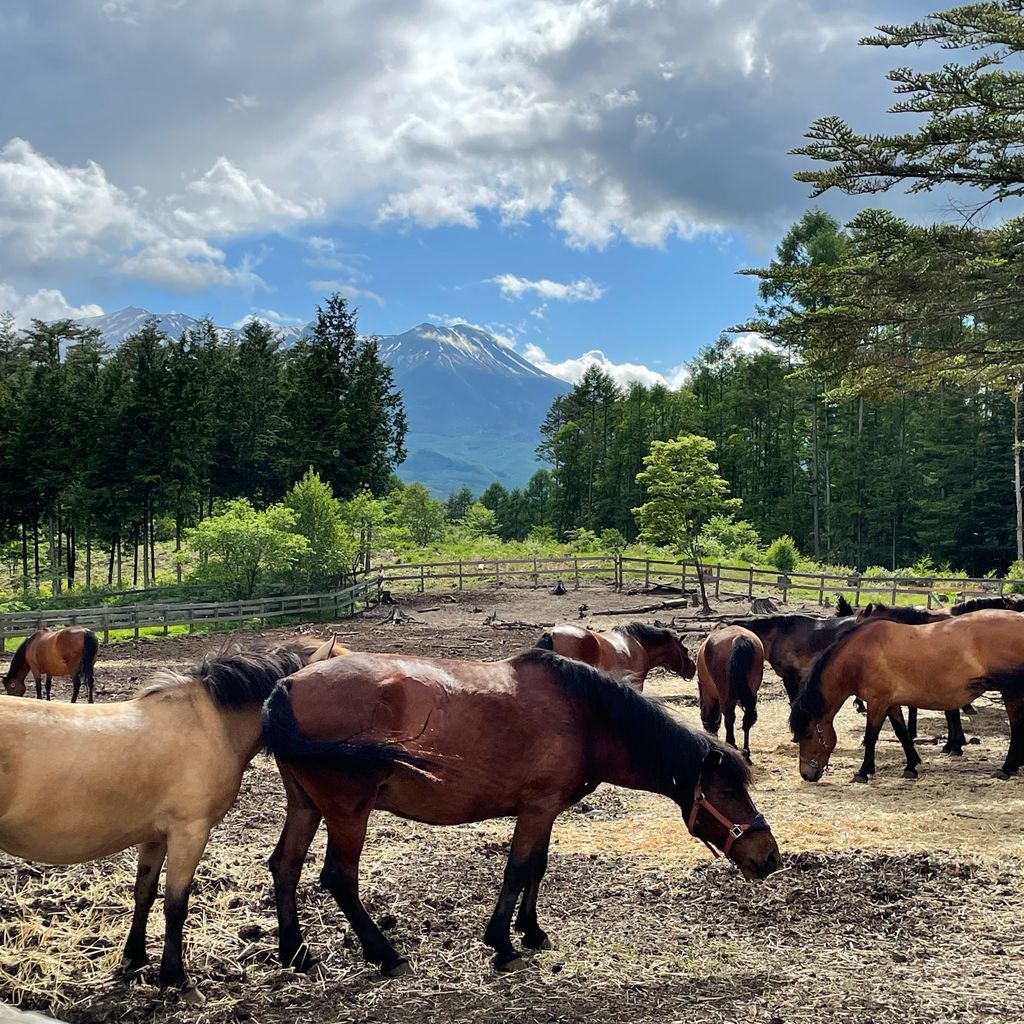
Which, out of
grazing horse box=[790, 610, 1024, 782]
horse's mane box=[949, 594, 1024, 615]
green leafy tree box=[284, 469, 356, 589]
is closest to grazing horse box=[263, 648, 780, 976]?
grazing horse box=[790, 610, 1024, 782]

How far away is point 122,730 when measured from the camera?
15.1 ft

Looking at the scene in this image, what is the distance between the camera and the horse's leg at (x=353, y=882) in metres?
4.57

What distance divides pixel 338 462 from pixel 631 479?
30224mm

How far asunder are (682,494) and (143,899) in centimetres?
2607

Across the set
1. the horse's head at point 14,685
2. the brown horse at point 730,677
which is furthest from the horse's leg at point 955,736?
the horse's head at point 14,685

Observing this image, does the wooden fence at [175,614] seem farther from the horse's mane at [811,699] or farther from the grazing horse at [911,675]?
the grazing horse at [911,675]

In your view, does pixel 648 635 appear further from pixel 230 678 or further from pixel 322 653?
pixel 230 678

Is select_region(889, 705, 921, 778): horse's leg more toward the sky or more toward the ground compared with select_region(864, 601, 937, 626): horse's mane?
more toward the ground

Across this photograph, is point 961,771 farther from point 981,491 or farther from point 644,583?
point 981,491

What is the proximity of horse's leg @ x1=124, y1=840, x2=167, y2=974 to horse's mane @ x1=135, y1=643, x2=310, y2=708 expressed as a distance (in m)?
0.87

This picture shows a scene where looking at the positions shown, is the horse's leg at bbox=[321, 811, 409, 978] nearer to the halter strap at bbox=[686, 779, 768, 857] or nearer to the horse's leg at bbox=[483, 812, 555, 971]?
the horse's leg at bbox=[483, 812, 555, 971]

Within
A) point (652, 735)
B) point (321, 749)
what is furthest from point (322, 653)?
point (652, 735)

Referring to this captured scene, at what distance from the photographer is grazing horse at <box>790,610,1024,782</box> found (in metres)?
8.41

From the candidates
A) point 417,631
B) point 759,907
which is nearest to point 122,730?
A: point 759,907
